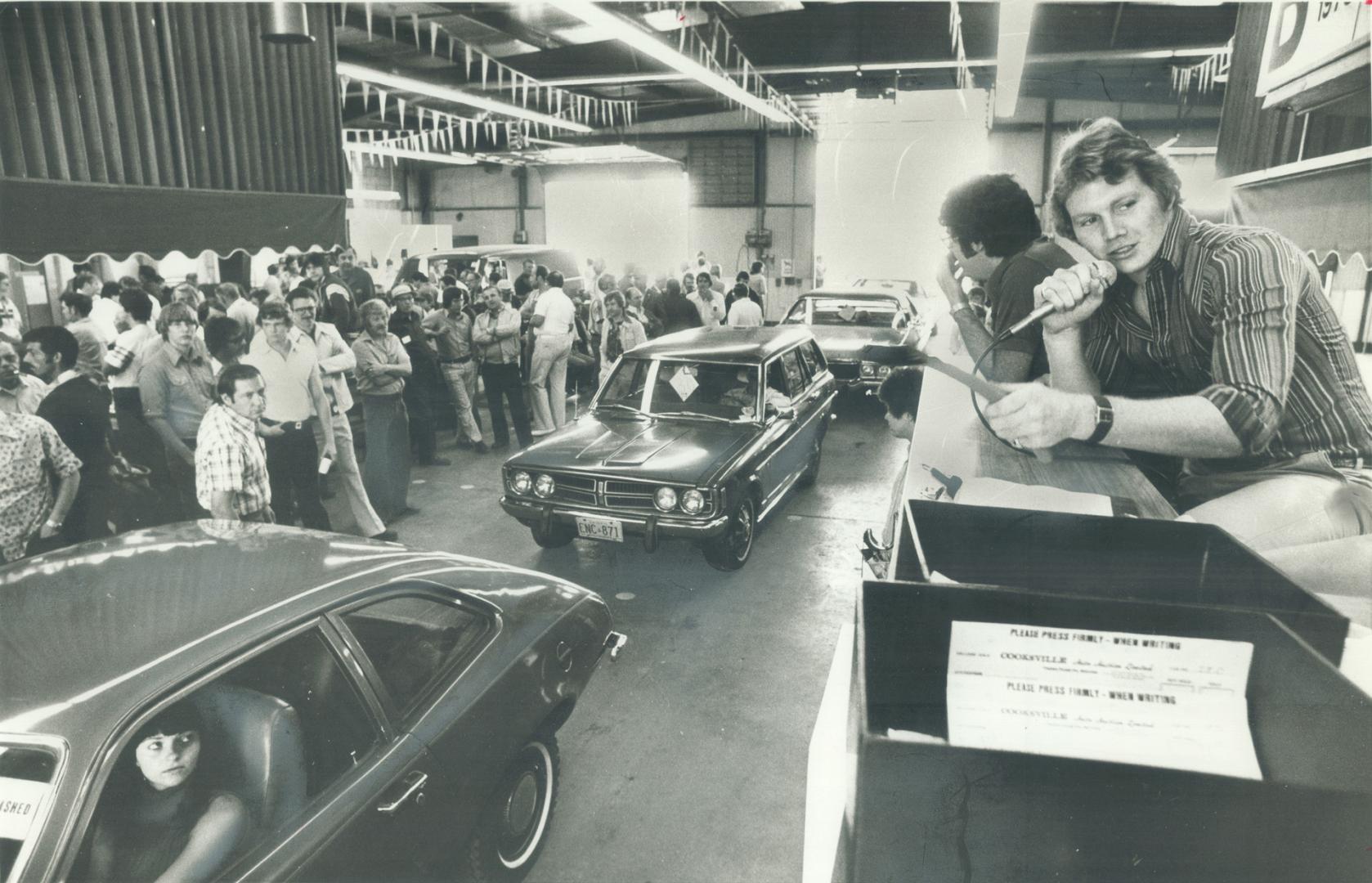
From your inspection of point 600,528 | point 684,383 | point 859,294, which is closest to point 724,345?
point 684,383

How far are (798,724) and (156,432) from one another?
4.20 metres

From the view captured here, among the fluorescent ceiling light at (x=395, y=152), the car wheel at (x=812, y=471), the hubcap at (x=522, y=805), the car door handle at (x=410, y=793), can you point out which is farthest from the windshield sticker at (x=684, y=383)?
the fluorescent ceiling light at (x=395, y=152)

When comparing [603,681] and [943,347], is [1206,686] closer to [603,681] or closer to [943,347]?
[943,347]

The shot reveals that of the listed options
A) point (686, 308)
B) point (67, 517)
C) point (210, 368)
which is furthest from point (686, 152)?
point (67, 517)

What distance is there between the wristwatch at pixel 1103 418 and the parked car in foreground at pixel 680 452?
3787mm

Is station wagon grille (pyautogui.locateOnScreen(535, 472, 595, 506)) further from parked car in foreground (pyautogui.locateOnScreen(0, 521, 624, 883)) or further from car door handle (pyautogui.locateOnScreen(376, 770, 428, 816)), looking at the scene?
car door handle (pyautogui.locateOnScreen(376, 770, 428, 816))

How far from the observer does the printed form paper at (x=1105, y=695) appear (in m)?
0.64

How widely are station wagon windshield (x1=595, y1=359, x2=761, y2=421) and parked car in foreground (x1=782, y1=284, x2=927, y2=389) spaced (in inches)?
155

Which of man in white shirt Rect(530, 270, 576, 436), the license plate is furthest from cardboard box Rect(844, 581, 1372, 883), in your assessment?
man in white shirt Rect(530, 270, 576, 436)

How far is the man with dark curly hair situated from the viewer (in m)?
1.65

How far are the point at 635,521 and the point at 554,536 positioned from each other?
822 mm

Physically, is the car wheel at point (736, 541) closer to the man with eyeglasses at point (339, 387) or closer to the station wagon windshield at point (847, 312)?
the man with eyeglasses at point (339, 387)

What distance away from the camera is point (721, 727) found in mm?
3539

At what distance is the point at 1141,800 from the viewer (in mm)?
571
